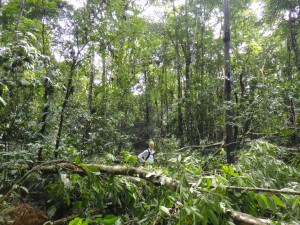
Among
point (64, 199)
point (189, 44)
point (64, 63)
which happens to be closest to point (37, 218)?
point (64, 199)

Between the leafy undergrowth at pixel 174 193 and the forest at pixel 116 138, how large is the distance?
0.04ft

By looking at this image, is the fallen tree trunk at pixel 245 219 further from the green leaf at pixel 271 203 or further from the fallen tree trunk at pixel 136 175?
the green leaf at pixel 271 203

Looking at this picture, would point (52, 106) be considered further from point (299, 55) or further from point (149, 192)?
point (299, 55)

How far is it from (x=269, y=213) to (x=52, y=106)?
3195mm

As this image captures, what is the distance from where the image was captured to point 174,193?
95.1 inches

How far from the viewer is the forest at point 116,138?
2.09 meters

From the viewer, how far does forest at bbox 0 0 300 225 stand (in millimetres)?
2092

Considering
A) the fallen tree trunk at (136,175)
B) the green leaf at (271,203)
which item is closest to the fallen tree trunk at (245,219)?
the fallen tree trunk at (136,175)

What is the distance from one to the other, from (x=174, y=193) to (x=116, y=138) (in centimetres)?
550

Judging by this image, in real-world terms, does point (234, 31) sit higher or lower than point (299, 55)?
higher

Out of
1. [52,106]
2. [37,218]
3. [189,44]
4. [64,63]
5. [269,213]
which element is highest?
[189,44]

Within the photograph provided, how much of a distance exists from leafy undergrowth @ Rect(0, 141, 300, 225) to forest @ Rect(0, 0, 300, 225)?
13 millimetres

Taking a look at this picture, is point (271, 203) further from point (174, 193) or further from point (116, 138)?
point (116, 138)

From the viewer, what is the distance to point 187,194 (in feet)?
6.64
